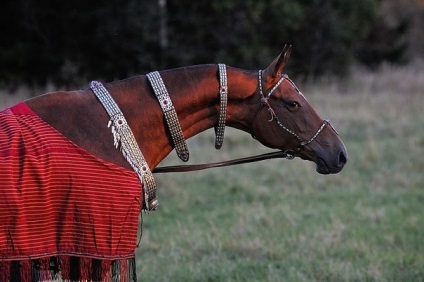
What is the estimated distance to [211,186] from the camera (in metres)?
9.69

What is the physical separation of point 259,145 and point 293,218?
4.77 meters

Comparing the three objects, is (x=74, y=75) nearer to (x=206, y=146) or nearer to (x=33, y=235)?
(x=206, y=146)

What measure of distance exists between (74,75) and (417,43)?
68.1 feet

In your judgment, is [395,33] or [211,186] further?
[395,33]

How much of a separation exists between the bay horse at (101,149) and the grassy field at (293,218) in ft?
6.44

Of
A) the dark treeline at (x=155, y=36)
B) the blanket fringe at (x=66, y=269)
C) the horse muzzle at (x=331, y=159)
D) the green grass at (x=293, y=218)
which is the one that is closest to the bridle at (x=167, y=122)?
the horse muzzle at (x=331, y=159)

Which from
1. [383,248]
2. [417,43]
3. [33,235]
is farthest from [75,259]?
[417,43]

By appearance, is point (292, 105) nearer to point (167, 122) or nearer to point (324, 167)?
point (324, 167)

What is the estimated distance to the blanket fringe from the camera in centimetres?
351

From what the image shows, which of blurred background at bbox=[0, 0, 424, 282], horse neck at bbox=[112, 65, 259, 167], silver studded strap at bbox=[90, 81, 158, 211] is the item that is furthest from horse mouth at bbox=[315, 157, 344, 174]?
blurred background at bbox=[0, 0, 424, 282]

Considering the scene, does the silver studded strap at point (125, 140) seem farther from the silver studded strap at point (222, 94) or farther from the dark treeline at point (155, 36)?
the dark treeline at point (155, 36)

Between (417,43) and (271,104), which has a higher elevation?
(417,43)

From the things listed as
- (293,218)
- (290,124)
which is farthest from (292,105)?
(293,218)

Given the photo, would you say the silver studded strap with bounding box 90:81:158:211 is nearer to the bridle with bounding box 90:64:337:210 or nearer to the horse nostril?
the bridle with bounding box 90:64:337:210
